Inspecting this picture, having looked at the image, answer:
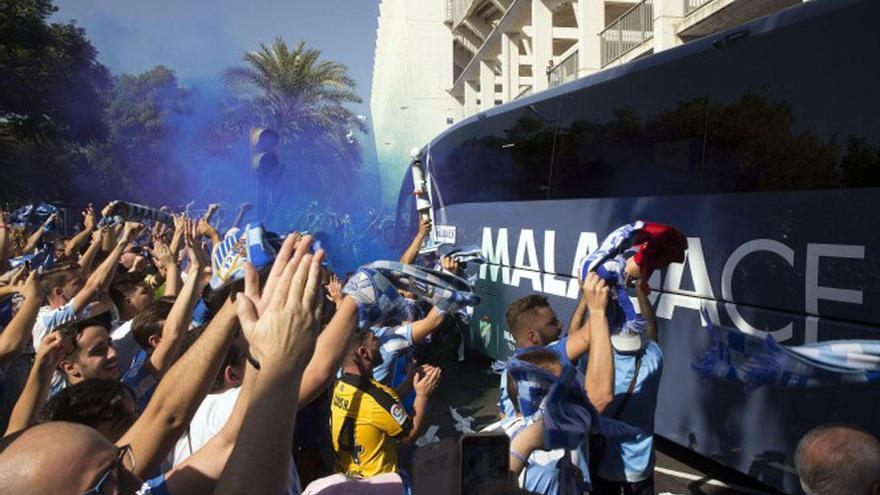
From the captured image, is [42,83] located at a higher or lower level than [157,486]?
higher

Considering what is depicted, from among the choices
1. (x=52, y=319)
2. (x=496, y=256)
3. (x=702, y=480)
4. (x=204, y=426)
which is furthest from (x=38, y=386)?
(x=496, y=256)

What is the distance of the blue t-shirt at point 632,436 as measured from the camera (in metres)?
3.05

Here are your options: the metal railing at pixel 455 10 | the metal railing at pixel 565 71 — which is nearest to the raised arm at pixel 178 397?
the metal railing at pixel 565 71

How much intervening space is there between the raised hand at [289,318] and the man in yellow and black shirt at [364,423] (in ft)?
5.10

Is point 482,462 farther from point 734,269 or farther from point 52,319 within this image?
point 52,319

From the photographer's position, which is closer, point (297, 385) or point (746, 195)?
point (297, 385)

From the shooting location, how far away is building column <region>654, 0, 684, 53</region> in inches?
461

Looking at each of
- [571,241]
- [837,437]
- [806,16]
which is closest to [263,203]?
[837,437]

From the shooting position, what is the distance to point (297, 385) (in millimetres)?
1412

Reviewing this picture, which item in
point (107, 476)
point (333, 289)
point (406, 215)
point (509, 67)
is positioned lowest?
point (107, 476)

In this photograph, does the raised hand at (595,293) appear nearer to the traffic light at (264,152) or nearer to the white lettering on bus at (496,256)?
the traffic light at (264,152)

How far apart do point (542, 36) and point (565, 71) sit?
1.22m

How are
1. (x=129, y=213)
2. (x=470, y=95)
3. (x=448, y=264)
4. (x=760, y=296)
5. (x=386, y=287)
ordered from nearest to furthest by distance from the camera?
(x=386, y=287) < (x=448, y=264) < (x=760, y=296) < (x=129, y=213) < (x=470, y=95)

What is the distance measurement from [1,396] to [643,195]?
4.96m
